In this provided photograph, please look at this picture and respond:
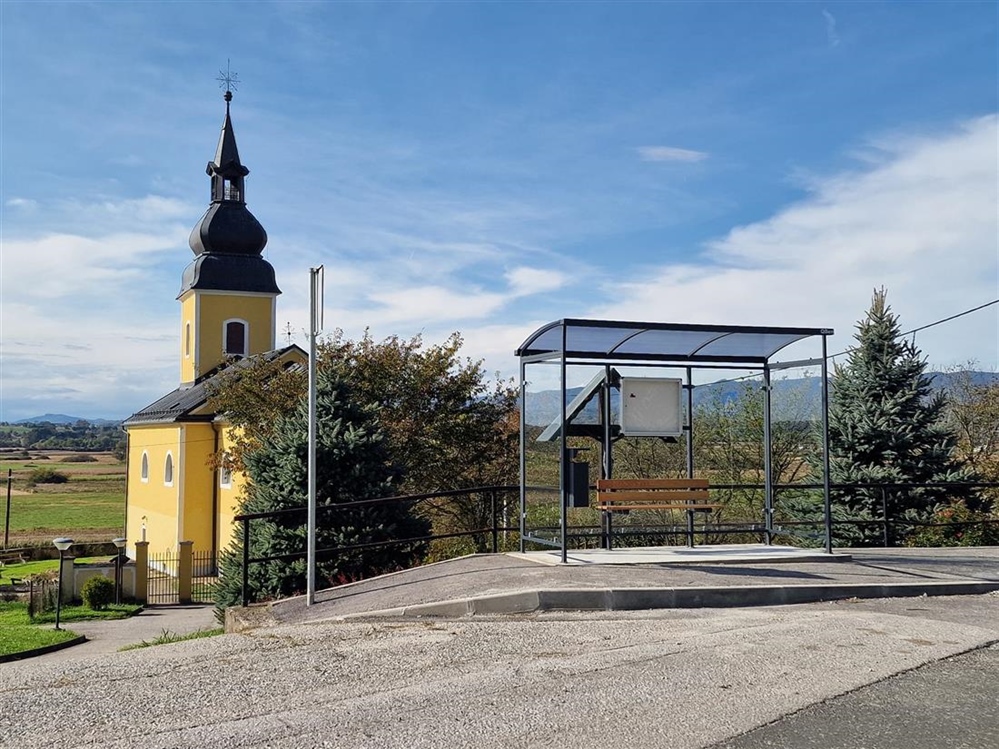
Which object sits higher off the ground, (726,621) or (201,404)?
(201,404)

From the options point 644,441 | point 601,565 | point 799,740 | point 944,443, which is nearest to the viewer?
point 799,740

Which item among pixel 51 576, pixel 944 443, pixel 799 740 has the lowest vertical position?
pixel 51 576

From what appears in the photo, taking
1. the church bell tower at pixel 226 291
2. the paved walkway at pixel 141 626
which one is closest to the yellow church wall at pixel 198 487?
the church bell tower at pixel 226 291

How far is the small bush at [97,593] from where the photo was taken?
2864 centimetres

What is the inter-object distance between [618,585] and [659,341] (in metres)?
4.27

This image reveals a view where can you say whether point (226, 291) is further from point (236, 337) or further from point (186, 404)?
point (186, 404)

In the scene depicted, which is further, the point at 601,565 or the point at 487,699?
the point at 601,565

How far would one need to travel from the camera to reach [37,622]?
85.8ft

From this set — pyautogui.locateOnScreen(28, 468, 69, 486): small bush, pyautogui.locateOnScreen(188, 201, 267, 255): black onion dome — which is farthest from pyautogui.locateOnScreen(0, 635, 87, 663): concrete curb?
pyautogui.locateOnScreen(28, 468, 69, 486): small bush

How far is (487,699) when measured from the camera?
20.0 ft

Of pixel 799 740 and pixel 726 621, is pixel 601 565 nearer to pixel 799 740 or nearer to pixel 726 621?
pixel 726 621

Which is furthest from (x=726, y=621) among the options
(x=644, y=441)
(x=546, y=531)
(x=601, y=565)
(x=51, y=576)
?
(x=51, y=576)

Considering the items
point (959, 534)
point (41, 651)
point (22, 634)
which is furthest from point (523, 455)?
point (22, 634)

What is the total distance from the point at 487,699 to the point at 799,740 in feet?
6.13
